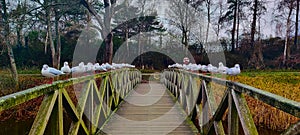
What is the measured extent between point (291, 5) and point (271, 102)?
78.2 ft

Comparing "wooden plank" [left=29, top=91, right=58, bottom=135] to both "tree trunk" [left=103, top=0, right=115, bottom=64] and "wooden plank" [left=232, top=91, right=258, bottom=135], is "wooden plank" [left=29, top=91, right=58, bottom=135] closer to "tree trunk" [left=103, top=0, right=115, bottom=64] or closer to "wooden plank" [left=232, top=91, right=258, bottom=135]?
"wooden plank" [left=232, top=91, right=258, bottom=135]

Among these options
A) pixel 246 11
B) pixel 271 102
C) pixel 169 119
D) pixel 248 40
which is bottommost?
pixel 169 119

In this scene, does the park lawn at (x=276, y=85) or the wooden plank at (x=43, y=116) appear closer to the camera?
the wooden plank at (x=43, y=116)

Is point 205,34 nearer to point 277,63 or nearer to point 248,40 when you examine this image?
point 248,40

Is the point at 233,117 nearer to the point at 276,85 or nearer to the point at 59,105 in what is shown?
the point at 59,105

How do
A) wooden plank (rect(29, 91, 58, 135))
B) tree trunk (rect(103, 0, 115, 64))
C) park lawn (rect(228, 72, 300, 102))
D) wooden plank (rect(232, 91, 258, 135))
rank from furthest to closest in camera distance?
tree trunk (rect(103, 0, 115, 64)) < park lawn (rect(228, 72, 300, 102)) < wooden plank (rect(232, 91, 258, 135)) < wooden plank (rect(29, 91, 58, 135))

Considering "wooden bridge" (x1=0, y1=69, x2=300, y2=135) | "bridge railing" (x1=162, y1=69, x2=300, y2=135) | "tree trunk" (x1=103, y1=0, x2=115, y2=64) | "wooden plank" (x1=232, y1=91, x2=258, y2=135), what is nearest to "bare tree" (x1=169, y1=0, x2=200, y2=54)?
"tree trunk" (x1=103, y1=0, x2=115, y2=64)

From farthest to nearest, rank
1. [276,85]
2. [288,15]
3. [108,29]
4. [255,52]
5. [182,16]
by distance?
[255,52]
[182,16]
[288,15]
[108,29]
[276,85]

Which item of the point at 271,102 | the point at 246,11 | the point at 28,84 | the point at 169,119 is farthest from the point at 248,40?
the point at 271,102

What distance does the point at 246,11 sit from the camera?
81.1ft

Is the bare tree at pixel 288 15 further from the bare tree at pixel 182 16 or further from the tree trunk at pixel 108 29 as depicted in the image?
the tree trunk at pixel 108 29

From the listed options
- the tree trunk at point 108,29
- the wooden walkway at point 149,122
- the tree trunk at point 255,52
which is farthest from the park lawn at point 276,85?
the tree trunk at point 255,52

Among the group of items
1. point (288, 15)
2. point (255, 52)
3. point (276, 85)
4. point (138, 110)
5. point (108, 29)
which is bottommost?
point (138, 110)

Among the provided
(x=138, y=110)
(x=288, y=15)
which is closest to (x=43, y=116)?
(x=138, y=110)
